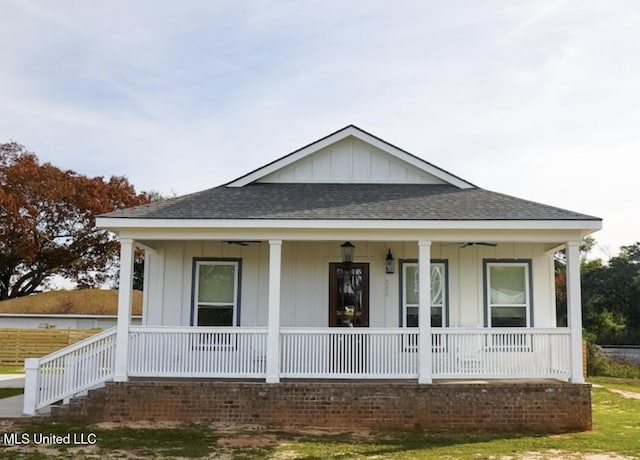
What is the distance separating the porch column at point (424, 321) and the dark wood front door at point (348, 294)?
2.05 metres

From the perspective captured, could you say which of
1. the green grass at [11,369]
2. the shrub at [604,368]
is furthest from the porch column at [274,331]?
the shrub at [604,368]

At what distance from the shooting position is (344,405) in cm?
1055

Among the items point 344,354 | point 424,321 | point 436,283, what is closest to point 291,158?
point 436,283

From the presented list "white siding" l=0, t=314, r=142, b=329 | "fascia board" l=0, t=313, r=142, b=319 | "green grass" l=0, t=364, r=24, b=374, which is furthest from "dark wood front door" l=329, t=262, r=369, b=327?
"fascia board" l=0, t=313, r=142, b=319

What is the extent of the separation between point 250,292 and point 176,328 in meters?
2.22

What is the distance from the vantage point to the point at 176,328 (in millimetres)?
10961

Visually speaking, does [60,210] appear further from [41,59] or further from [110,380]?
[110,380]

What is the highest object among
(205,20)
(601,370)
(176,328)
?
(205,20)

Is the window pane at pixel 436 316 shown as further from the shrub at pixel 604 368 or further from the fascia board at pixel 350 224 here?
the shrub at pixel 604 368

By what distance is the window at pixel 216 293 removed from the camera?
12.8 m

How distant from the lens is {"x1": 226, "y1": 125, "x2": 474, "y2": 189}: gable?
1368 cm

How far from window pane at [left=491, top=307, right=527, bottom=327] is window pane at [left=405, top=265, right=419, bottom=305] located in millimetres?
1591

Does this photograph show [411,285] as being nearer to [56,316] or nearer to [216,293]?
[216,293]

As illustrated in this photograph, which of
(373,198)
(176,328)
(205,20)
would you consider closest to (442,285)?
(373,198)
